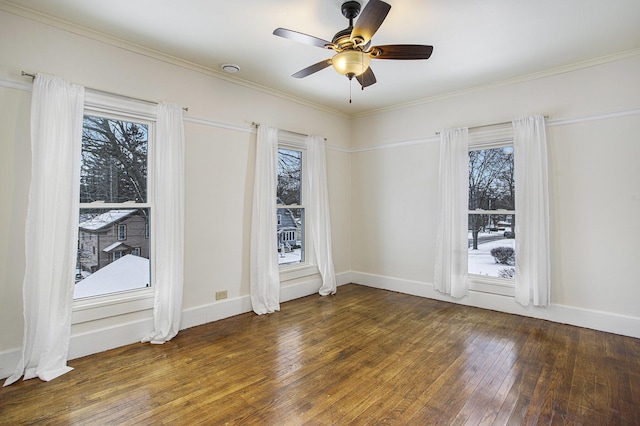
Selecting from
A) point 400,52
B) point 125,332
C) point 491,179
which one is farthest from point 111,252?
point 491,179

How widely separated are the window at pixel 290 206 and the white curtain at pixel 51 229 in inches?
94.2

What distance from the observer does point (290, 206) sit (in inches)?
185

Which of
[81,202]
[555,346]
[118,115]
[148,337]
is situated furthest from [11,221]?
[555,346]

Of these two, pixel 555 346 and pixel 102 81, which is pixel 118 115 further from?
pixel 555 346

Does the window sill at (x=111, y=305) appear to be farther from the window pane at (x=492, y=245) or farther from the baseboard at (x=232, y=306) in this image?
the window pane at (x=492, y=245)

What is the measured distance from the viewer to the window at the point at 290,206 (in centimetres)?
464

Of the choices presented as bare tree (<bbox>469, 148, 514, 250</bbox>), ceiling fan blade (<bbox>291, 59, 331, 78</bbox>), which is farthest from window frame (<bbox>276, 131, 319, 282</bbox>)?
bare tree (<bbox>469, 148, 514, 250</bbox>)

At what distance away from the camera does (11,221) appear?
2.57 meters

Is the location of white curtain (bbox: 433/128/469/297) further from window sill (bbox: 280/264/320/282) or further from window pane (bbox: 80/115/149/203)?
window pane (bbox: 80/115/149/203)

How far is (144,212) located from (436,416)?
3151mm

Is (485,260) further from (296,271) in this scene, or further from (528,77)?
(296,271)

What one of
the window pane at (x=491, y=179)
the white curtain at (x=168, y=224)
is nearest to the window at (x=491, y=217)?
the window pane at (x=491, y=179)

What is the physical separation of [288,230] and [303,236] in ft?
0.96

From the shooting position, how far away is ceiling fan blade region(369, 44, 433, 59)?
2.36 m
